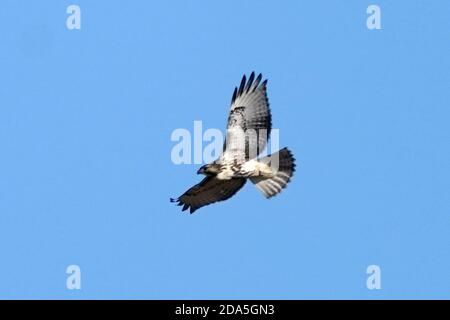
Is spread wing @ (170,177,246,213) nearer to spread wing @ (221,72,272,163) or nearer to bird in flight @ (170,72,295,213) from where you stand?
bird in flight @ (170,72,295,213)

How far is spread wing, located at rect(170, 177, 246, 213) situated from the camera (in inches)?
688

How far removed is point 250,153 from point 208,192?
35.7 inches

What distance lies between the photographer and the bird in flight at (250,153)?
56.0 feet

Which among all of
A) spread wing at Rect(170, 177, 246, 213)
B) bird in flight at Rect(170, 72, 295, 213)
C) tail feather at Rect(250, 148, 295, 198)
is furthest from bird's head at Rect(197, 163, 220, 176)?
tail feather at Rect(250, 148, 295, 198)

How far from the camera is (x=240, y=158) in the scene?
17.1 meters

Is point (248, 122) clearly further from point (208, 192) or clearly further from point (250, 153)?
point (208, 192)

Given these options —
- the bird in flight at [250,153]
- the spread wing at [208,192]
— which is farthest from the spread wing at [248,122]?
the spread wing at [208,192]

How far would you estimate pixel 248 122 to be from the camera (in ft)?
56.3

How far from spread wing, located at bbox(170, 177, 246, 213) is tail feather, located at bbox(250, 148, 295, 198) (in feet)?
1.49
